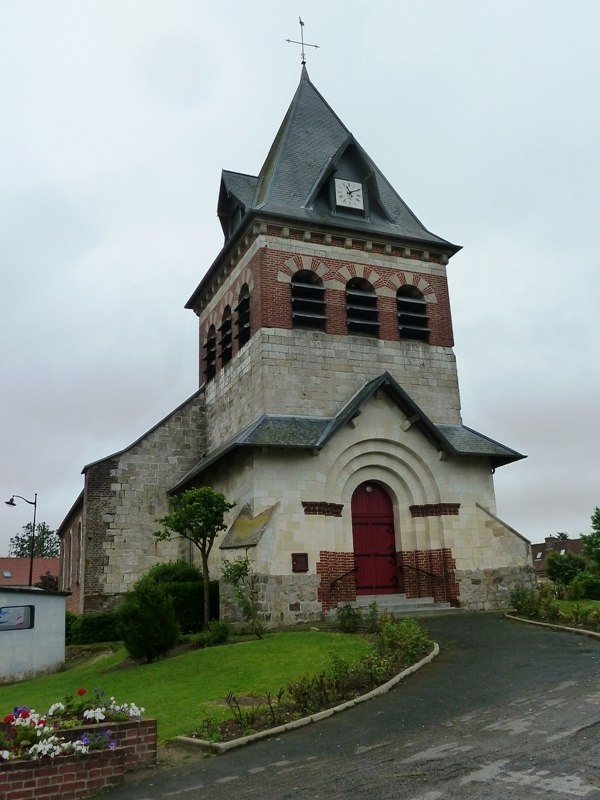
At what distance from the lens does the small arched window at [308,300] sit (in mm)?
21125

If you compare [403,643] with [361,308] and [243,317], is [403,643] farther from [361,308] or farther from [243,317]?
[243,317]

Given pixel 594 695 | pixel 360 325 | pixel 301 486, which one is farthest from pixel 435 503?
pixel 594 695

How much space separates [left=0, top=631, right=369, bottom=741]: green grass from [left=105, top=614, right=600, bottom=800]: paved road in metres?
1.57

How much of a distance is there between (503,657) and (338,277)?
41.9ft

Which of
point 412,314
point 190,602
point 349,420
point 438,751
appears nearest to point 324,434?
point 349,420

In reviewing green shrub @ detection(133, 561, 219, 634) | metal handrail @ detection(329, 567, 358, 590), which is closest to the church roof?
metal handrail @ detection(329, 567, 358, 590)

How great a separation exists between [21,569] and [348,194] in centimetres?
5273

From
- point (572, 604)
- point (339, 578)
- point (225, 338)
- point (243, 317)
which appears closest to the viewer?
point (572, 604)

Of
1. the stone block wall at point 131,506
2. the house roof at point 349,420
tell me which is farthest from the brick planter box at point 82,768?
the stone block wall at point 131,506

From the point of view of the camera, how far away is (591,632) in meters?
13.9

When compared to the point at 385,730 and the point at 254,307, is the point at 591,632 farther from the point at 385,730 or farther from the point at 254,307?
the point at 254,307

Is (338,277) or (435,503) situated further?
(338,277)

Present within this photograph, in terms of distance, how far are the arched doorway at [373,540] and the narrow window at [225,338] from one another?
654 cm

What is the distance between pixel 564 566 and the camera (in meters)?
26.3
